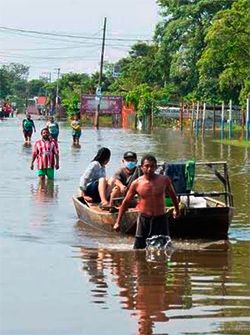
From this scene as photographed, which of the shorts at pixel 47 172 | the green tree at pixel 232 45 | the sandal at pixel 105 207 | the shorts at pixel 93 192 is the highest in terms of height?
the green tree at pixel 232 45

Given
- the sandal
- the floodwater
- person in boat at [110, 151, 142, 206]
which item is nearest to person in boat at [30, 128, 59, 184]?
the floodwater

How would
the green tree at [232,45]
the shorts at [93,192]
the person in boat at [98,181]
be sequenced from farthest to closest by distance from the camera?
the green tree at [232,45] → the shorts at [93,192] → the person in boat at [98,181]

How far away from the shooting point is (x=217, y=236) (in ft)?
45.4

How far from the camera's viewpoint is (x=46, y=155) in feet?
72.2

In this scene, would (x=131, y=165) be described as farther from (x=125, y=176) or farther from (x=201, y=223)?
(x=201, y=223)

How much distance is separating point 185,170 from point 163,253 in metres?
2.10

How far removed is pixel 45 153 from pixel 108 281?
38.5 ft

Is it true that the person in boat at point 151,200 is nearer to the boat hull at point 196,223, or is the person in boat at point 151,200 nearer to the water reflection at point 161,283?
the water reflection at point 161,283

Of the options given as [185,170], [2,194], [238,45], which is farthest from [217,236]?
[238,45]

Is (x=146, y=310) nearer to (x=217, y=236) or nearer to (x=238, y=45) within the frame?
(x=217, y=236)

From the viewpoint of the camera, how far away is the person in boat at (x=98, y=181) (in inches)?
572

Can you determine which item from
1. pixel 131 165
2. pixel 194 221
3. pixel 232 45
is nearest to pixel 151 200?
pixel 194 221

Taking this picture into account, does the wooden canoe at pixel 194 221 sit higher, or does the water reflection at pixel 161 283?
the wooden canoe at pixel 194 221

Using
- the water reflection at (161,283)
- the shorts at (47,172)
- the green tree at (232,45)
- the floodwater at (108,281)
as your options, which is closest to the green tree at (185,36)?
the green tree at (232,45)
